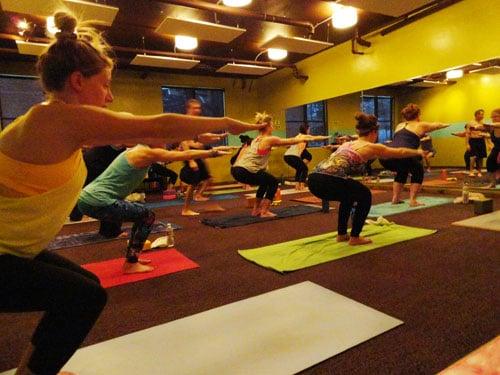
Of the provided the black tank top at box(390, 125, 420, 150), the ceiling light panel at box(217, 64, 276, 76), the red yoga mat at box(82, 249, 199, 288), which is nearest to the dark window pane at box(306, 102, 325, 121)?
the ceiling light panel at box(217, 64, 276, 76)

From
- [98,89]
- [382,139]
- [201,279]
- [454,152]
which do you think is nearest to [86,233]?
[201,279]

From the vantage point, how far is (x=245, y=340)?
157 cm

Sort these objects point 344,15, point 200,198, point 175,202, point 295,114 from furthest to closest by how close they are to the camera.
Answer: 1. point 295,114
2. point 200,198
3. point 175,202
4. point 344,15

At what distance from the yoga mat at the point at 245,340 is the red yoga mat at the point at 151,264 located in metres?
0.88

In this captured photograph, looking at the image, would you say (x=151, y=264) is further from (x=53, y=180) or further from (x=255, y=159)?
(x=255, y=159)

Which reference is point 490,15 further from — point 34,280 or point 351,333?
point 34,280

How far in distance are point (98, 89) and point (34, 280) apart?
642mm

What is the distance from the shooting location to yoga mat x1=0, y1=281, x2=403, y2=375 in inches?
54.7

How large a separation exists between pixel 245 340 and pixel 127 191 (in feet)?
5.29

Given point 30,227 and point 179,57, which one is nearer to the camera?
point 30,227

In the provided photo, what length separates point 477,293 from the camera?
6.48 feet

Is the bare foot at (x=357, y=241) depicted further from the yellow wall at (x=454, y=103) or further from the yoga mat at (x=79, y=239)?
the yellow wall at (x=454, y=103)

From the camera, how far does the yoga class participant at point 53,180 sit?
35.4 inches

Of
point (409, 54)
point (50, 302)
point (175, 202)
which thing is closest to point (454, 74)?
point (409, 54)
